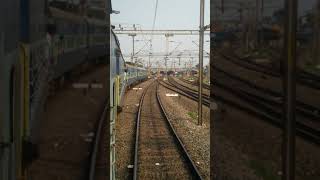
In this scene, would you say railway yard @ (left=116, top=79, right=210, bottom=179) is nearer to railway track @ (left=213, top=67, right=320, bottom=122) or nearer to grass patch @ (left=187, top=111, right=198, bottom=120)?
grass patch @ (left=187, top=111, right=198, bottom=120)

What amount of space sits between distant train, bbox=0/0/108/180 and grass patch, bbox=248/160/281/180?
1149mm

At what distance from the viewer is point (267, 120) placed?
244cm

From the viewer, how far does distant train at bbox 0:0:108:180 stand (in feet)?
5.71

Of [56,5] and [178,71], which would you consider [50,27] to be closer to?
[56,5]

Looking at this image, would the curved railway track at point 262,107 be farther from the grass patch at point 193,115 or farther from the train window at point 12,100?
the grass patch at point 193,115

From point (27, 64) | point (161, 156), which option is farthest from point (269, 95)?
point (161, 156)

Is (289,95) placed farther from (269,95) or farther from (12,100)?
(12,100)

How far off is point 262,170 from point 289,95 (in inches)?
25.3

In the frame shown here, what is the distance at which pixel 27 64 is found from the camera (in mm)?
1932

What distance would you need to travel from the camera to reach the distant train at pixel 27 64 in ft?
5.71

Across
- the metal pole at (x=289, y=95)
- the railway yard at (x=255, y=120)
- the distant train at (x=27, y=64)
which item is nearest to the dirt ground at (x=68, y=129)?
the distant train at (x=27, y=64)

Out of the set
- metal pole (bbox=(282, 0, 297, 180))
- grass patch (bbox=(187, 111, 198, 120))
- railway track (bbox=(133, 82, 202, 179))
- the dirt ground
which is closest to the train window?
the dirt ground

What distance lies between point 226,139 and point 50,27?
1.49m

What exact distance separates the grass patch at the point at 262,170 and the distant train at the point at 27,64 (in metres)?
1.15
